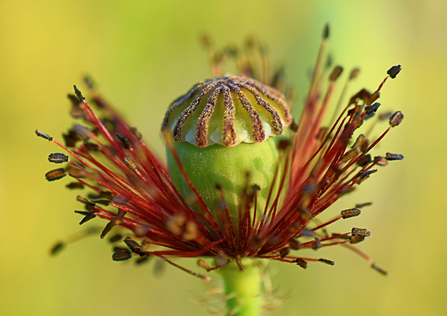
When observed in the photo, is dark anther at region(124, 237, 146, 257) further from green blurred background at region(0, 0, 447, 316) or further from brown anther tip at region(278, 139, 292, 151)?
green blurred background at region(0, 0, 447, 316)

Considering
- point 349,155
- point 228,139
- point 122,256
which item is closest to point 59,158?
point 122,256

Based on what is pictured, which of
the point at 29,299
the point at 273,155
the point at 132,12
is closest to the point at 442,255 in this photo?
the point at 273,155

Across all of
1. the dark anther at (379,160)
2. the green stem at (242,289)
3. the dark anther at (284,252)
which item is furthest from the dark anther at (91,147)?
the dark anther at (379,160)

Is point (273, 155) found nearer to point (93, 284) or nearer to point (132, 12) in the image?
point (93, 284)

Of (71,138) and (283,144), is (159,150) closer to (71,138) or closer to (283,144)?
(71,138)

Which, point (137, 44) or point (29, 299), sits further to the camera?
point (137, 44)
